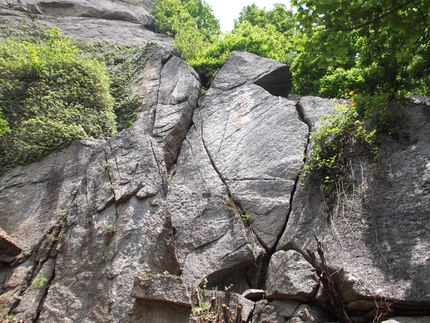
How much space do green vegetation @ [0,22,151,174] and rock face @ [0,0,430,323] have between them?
62 cm

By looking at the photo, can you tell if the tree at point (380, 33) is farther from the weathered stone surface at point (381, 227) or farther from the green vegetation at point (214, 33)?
the green vegetation at point (214, 33)

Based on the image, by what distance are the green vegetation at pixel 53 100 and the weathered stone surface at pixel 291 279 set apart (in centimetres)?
632

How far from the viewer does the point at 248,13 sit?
73.8 feet

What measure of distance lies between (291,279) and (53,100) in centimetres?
844

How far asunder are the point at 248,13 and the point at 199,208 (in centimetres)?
1659

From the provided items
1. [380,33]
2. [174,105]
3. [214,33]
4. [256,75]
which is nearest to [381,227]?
[380,33]

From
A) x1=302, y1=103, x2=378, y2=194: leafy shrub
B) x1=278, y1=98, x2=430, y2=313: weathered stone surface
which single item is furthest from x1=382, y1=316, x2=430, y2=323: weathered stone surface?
x1=302, y1=103, x2=378, y2=194: leafy shrub

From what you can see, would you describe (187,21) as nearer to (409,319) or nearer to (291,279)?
(291,279)

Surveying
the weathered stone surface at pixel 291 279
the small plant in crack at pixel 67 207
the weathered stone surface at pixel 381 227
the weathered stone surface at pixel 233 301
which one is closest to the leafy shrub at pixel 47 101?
the small plant in crack at pixel 67 207

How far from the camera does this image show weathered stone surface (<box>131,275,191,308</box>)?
6.73 meters

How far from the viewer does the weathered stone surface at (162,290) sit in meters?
6.73

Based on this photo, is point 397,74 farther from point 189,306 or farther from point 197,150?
point 189,306

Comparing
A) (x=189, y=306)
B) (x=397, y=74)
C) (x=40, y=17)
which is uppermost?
(x=40, y=17)

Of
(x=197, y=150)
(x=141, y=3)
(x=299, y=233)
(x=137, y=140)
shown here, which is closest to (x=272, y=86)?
(x=197, y=150)
